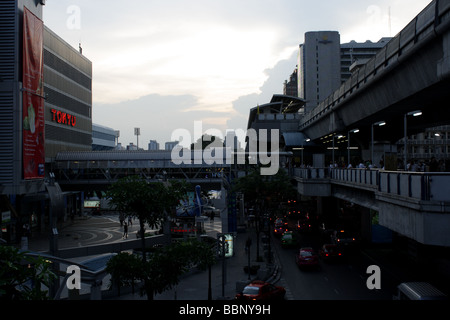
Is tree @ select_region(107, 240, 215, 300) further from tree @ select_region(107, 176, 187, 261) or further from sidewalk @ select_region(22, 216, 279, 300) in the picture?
sidewalk @ select_region(22, 216, 279, 300)

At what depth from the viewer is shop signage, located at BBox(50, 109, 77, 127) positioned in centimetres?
5456

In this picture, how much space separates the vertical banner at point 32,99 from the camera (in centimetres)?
3731

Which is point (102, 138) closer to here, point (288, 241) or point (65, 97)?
point (65, 97)

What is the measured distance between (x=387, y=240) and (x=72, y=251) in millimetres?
29940

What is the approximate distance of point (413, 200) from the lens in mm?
13547

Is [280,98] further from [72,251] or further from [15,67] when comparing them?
[72,251]

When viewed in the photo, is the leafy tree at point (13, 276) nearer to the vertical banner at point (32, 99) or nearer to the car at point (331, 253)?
the car at point (331, 253)

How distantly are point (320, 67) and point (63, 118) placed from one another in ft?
364

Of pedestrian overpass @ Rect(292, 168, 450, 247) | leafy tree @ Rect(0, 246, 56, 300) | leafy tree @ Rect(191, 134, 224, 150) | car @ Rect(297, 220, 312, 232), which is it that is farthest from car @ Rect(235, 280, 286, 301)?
leafy tree @ Rect(191, 134, 224, 150)

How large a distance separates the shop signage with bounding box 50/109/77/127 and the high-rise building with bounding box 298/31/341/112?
10058 centimetres

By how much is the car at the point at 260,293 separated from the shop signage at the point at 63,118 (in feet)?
146

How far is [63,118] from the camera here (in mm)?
57531

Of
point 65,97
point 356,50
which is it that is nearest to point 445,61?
point 65,97
